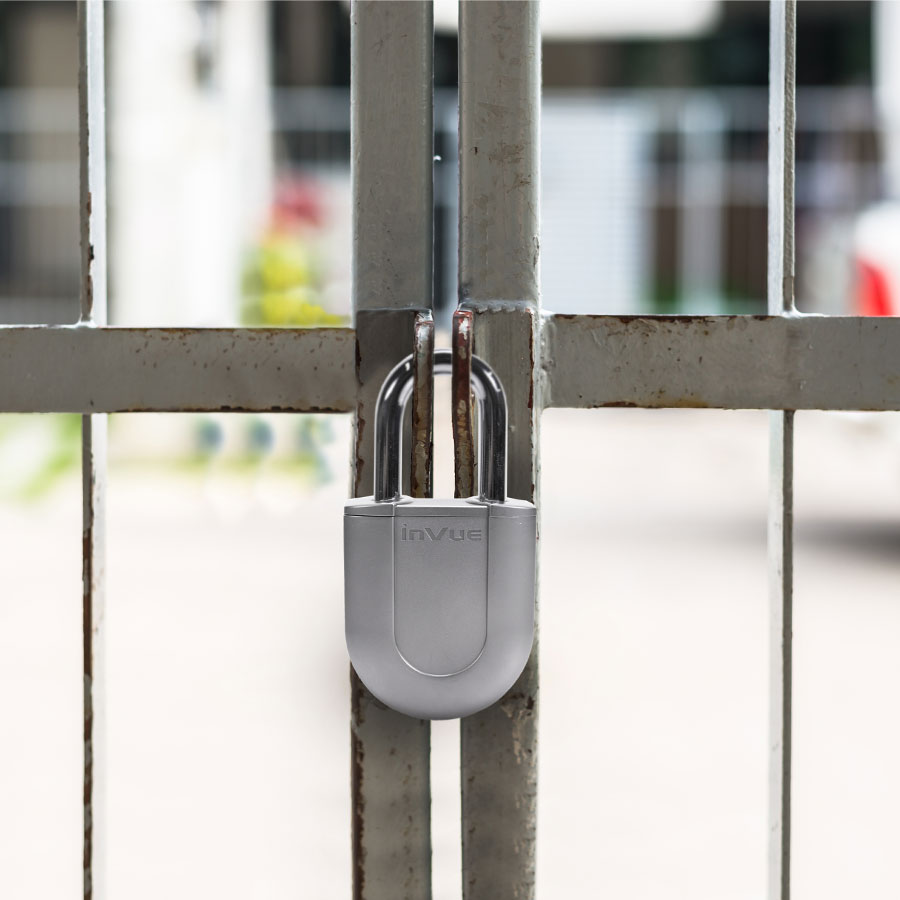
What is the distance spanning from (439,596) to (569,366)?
148 mm

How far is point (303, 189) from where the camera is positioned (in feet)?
21.5

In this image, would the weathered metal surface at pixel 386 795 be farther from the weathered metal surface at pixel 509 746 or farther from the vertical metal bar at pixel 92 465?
the vertical metal bar at pixel 92 465

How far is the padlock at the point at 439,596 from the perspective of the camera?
484mm

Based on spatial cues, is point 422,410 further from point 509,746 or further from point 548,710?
point 548,710

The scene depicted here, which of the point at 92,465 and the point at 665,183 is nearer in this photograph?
the point at 92,465

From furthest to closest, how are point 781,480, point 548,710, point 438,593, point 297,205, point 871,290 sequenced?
1. point 297,205
2. point 871,290
3. point 548,710
4. point 781,480
5. point 438,593

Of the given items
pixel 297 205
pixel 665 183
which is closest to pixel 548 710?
pixel 297 205

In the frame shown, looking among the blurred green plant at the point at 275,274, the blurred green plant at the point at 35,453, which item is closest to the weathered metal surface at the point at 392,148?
the blurred green plant at the point at 275,274

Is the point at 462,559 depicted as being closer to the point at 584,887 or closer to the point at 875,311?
the point at 584,887

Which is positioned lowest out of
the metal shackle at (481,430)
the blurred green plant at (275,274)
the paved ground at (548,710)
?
the paved ground at (548,710)

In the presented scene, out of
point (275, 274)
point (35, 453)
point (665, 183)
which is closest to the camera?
point (275, 274)

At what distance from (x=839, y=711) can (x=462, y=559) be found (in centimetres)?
171

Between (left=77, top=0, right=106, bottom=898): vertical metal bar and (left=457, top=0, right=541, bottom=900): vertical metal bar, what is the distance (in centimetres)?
19

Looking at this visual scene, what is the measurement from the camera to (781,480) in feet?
1.94
